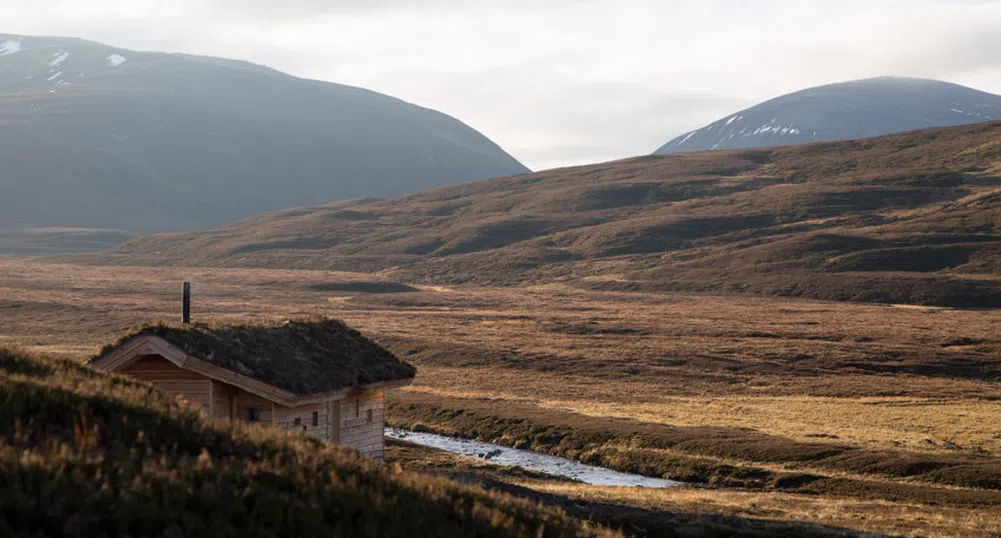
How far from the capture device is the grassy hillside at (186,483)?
8859 mm

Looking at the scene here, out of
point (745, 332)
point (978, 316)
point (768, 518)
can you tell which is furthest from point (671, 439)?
point (978, 316)

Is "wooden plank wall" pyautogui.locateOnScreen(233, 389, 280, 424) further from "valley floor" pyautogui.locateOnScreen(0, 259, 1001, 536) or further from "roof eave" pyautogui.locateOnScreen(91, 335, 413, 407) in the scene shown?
"valley floor" pyautogui.locateOnScreen(0, 259, 1001, 536)

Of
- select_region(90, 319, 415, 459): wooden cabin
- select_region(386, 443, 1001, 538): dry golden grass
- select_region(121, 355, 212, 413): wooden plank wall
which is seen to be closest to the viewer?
select_region(386, 443, 1001, 538): dry golden grass

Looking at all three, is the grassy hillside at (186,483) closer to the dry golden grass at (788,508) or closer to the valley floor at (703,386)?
the dry golden grass at (788,508)

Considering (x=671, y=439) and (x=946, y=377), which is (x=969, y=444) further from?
(x=946, y=377)

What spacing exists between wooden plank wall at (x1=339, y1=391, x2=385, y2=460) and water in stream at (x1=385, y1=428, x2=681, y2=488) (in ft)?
32.4

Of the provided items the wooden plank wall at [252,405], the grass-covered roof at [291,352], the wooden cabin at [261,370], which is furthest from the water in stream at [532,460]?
the wooden plank wall at [252,405]

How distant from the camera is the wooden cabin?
27.3 m

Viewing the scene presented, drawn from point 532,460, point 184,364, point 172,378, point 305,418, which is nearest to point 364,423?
point 305,418

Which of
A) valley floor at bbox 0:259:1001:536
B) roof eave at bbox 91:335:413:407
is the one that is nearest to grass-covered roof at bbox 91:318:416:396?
roof eave at bbox 91:335:413:407

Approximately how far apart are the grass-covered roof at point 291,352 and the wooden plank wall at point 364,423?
119 cm

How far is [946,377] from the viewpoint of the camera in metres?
76.6

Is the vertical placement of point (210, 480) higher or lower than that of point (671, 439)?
higher

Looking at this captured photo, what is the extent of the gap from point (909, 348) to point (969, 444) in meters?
42.7
